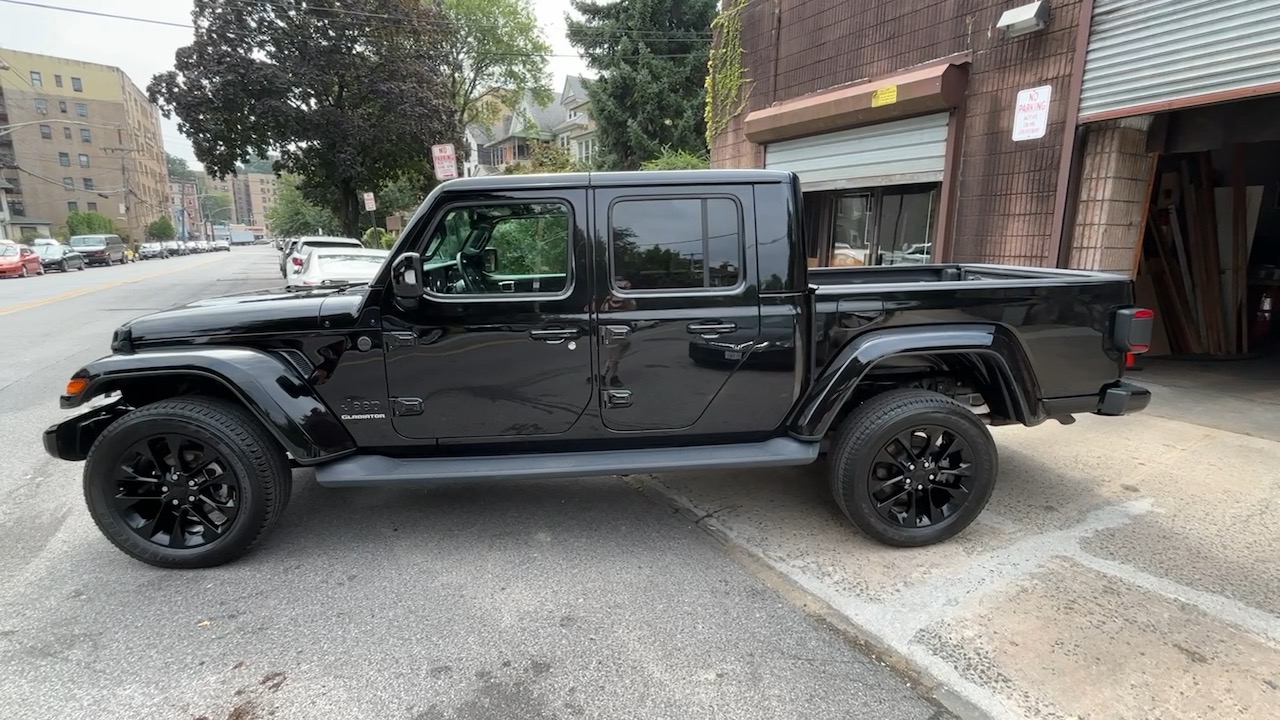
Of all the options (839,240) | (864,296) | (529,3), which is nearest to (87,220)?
(529,3)

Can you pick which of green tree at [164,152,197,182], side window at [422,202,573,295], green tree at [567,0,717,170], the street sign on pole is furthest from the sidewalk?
green tree at [164,152,197,182]

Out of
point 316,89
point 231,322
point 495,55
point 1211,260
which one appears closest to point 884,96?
point 1211,260

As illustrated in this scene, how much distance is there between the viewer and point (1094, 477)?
4.41 metres

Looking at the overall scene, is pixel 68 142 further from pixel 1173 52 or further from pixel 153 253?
pixel 1173 52

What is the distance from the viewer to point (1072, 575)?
3.21m

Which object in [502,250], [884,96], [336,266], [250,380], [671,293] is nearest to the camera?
[250,380]

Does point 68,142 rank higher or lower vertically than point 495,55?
higher

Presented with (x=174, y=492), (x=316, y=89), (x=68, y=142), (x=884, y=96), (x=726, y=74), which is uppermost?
(x=68, y=142)

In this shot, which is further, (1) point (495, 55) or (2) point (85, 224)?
(2) point (85, 224)

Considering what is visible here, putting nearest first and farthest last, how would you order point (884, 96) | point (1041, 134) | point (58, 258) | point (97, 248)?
point (1041, 134) → point (884, 96) → point (58, 258) → point (97, 248)

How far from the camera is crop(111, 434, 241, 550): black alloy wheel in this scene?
3215 millimetres

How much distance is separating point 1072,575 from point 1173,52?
4942 millimetres

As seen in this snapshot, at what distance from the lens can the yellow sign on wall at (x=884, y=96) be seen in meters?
7.81

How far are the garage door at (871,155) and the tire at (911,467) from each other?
541 centimetres
